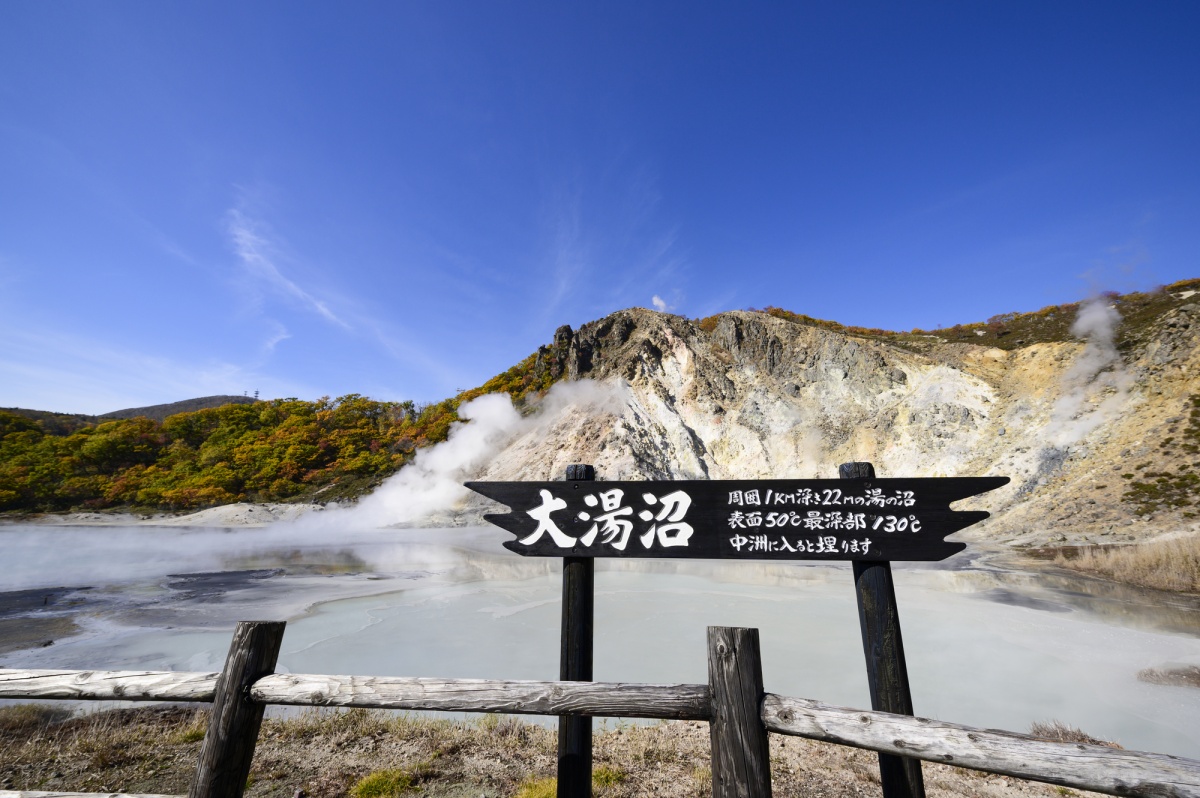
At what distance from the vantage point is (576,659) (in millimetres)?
3029

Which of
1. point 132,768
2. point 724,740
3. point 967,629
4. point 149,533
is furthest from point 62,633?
point 149,533

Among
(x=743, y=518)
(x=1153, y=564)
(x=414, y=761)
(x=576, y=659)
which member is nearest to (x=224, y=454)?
(x=414, y=761)

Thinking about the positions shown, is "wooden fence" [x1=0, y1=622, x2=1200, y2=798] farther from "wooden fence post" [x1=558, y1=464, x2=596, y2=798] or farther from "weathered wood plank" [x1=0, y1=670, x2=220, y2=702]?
"wooden fence post" [x1=558, y1=464, x2=596, y2=798]

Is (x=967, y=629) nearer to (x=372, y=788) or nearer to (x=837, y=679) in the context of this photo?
(x=837, y=679)

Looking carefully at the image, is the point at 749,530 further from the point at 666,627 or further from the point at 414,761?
the point at 666,627

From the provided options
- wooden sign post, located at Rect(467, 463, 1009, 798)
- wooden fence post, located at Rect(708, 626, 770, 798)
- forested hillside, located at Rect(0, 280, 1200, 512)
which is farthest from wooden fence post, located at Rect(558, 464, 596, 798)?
forested hillside, located at Rect(0, 280, 1200, 512)

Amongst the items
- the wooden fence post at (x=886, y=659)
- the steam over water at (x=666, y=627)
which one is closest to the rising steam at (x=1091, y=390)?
the steam over water at (x=666, y=627)

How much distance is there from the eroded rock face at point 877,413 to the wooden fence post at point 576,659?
22346 mm

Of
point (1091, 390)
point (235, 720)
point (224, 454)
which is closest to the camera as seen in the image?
point (235, 720)

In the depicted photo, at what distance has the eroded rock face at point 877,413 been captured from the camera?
859 inches

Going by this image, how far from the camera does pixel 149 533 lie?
Answer: 30172mm

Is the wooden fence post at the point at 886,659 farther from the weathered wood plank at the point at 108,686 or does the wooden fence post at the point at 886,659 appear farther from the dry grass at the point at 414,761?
the weathered wood plank at the point at 108,686

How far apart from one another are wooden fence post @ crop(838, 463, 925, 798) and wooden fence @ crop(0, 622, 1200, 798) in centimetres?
71

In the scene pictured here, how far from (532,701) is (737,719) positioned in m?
0.89
